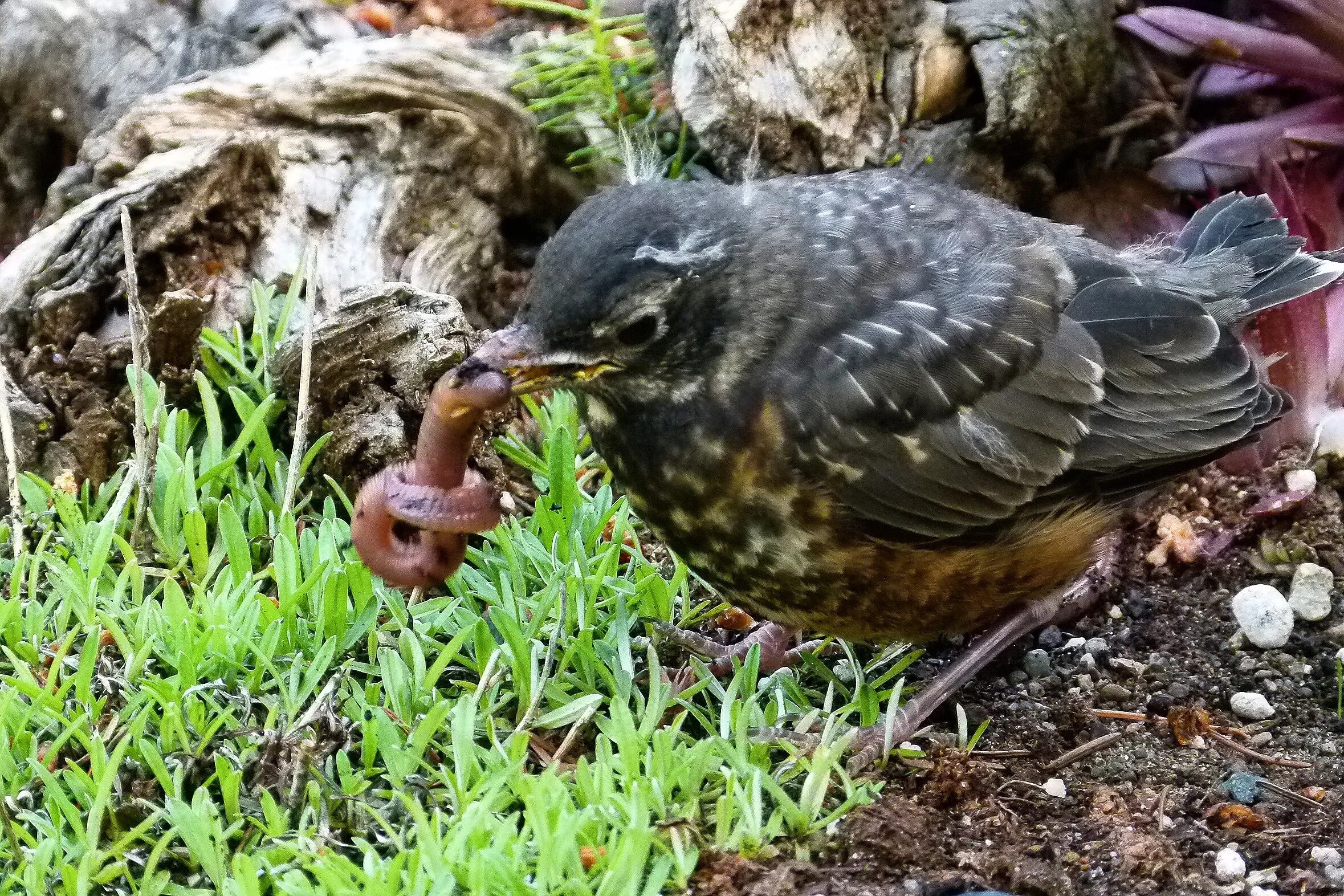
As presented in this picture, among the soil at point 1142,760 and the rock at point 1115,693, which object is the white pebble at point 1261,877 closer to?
the soil at point 1142,760

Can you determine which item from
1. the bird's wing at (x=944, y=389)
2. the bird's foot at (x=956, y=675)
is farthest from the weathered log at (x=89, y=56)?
the bird's foot at (x=956, y=675)

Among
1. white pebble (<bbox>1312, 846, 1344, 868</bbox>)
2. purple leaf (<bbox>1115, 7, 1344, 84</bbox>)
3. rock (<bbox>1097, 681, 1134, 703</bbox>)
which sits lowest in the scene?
rock (<bbox>1097, 681, 1134, 703</bbox>)

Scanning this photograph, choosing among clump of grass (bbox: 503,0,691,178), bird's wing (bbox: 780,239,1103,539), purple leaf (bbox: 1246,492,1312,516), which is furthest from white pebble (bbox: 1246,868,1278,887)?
clump of grass (bbox: 503,0,691,178)

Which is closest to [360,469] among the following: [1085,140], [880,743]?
[880,743]

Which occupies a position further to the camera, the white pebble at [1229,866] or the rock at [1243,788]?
the rock at [1243,788]

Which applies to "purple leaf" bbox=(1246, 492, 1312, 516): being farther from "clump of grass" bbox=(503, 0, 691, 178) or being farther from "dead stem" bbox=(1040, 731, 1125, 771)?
"clump of grass" bbox=(503, 0, 691, 178)

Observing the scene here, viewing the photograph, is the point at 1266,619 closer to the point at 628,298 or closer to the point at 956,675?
the point at 956,675

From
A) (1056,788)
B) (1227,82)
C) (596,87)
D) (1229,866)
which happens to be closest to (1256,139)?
(1227,82)
